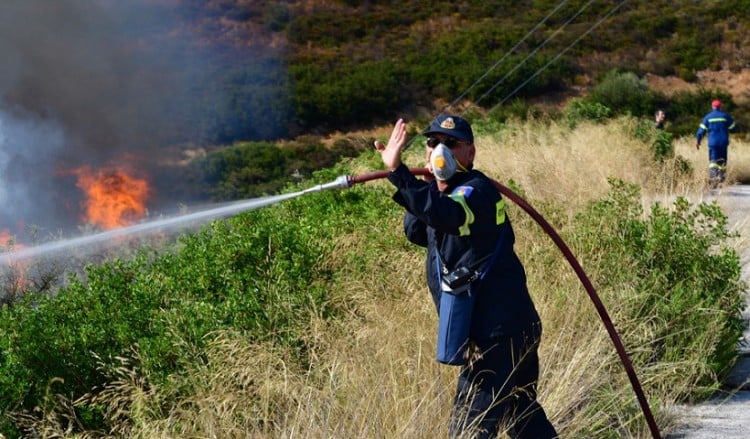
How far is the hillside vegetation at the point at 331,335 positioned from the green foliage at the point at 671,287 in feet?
0.05

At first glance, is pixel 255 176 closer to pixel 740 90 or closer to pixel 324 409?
pixel 324 409

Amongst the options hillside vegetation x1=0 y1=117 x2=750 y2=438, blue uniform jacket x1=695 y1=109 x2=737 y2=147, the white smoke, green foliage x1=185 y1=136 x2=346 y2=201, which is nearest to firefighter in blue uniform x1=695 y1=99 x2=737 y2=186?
blue uniform jacket x1=695 y1=109 x2=737 y2=147

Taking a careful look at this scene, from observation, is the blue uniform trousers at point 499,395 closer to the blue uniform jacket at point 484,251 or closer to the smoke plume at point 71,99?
the blue uniform jacket at point 484,251

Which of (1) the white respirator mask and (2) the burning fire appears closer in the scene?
(1) the white respirator mask

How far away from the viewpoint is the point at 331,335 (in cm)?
588

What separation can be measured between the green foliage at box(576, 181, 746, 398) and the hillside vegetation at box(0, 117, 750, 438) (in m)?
0.02

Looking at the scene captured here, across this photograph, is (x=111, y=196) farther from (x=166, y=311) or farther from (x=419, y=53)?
(x=419, y=53)

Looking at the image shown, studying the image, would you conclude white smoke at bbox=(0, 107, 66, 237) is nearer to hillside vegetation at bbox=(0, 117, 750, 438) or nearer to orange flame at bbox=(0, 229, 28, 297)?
orange flame at bbox=(0, 229, 28, 297)

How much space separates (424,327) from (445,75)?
34.2 m

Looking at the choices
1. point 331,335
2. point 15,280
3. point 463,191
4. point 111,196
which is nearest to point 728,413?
point 331,335

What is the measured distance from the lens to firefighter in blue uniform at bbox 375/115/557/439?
4.16 metres

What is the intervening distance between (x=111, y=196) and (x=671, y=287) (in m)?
10.4

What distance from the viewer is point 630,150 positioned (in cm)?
1495

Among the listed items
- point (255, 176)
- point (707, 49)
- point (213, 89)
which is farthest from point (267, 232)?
point (707, 49)
